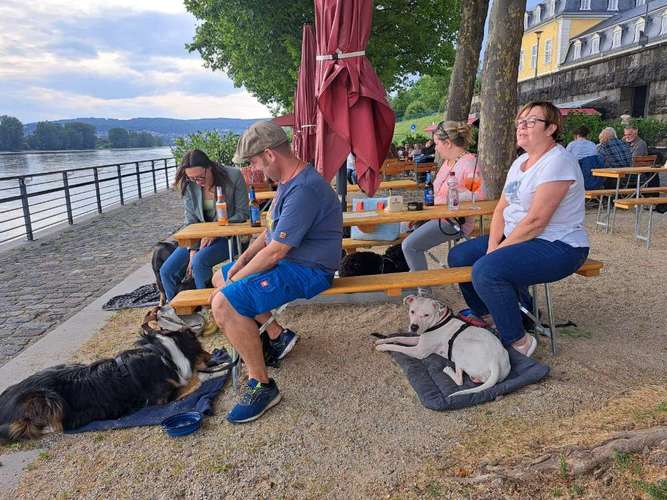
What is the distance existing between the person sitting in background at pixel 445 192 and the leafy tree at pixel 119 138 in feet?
91.5

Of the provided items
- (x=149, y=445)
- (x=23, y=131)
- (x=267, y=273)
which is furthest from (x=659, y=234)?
(x=23, y=131)

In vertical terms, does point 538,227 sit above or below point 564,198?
below

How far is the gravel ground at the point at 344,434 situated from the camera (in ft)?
7.82

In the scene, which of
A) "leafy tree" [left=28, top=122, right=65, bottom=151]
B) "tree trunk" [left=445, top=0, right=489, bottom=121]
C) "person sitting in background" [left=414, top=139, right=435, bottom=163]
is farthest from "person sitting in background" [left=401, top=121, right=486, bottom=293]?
"leafy tree" [left=28, top=122, right=65, bottom=151]

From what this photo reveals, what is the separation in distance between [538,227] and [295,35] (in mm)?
13102

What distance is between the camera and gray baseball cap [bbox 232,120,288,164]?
9.25ft

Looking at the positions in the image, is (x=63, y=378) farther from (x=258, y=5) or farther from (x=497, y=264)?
(x=258, y=5)

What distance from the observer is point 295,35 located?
1456cm

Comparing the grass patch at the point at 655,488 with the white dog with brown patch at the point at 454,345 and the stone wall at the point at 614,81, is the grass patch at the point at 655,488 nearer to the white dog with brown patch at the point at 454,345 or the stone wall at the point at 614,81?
the white dog with brown patch at the point at 454,345

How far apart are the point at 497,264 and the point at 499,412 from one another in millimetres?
866

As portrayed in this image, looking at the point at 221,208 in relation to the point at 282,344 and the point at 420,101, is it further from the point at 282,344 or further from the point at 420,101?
the point at 420,101

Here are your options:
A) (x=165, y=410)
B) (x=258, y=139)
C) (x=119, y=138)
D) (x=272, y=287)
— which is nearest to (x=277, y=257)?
(x=272, y=287)

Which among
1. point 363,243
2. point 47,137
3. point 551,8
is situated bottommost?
point 363,243

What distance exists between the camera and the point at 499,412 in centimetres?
283
